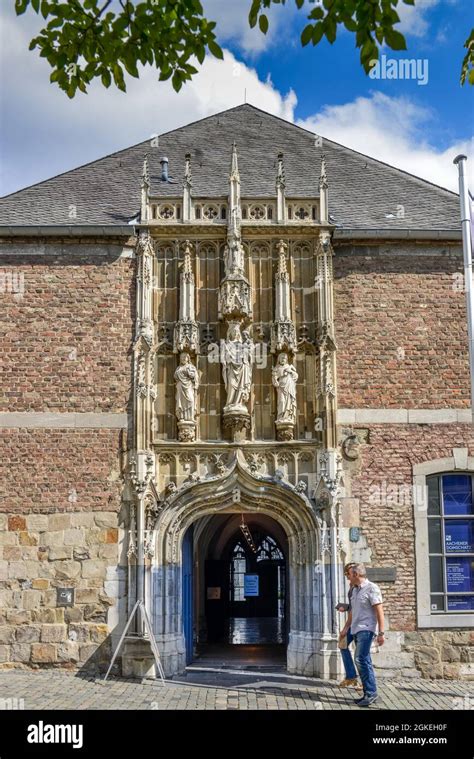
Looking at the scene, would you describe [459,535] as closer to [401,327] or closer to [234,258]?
[401,327]

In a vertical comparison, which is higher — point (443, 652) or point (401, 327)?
point (401, 327)

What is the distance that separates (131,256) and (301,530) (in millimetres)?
5113

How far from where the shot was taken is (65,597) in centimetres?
1312

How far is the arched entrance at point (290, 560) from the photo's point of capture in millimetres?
13008

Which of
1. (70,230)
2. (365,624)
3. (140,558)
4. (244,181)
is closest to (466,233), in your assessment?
(244,181)

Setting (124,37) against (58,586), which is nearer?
(124,37)

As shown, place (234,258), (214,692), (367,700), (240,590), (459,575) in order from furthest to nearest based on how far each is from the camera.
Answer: (240,590)
(234,258)
(459,575)
(214,692)
(367,700)

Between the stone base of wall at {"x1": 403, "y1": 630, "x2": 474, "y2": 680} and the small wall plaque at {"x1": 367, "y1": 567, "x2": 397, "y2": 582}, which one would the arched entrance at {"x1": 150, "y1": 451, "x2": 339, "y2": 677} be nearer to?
the small wall plaque at {"x1": 367, "y1": 567, "x2": 397, "y2": 582}

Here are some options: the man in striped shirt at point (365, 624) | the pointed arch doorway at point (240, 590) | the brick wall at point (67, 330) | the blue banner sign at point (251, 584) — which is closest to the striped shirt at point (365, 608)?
the man in striped shirt at point (365, 624)

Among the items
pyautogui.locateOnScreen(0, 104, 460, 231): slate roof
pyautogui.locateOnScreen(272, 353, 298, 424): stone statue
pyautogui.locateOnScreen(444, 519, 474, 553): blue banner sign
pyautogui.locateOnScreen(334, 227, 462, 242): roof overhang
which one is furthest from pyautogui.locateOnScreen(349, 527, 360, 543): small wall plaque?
pyautogui.locateOnScreen(0, 104, 460, 231): slate roof

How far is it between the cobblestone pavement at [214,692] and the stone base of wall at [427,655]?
0.64ft

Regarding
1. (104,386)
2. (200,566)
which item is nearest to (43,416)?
(104,386)

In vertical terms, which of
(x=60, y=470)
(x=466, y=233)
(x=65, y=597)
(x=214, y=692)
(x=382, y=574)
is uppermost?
(x=466, y=233)

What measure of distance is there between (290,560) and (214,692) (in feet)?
8.74
